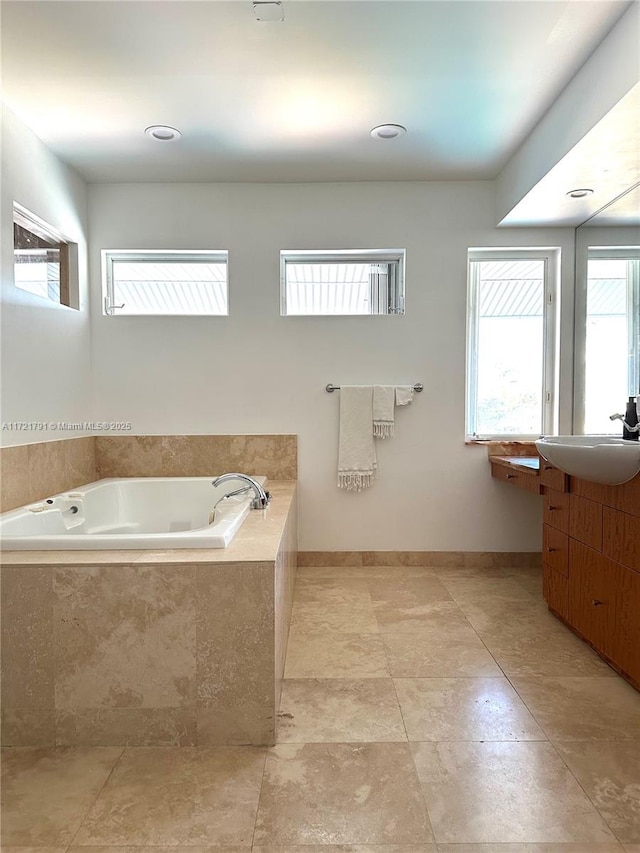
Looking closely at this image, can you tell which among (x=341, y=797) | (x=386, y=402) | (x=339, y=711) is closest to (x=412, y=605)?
(x=339, y=711)

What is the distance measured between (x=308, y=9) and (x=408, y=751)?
89.8 inches

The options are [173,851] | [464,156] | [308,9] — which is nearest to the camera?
[173,851]

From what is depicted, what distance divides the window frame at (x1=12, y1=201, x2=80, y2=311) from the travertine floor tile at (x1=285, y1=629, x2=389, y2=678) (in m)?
2.00


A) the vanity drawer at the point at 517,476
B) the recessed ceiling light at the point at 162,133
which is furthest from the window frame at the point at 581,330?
the recessed ceiling light at the point at 162,133

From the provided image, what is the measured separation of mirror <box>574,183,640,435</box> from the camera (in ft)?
8.97

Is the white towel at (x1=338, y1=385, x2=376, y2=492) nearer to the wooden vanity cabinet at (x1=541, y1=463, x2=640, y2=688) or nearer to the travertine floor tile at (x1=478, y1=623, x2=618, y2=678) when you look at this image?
the wooden vanity cabinet at (x1=541, y1=463, x2=640, y2=688)

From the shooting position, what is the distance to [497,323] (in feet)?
11.4

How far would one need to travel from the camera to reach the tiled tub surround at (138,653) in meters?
1.64

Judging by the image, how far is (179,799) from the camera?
1420mm

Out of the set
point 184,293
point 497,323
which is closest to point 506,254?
point 497,323

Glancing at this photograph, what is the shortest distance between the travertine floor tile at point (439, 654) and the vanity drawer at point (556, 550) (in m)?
0.49

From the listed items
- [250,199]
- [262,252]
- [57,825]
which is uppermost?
[250,199]

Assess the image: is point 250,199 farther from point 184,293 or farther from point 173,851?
point 173,851

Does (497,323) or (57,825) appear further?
(497,323)
